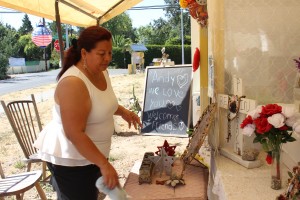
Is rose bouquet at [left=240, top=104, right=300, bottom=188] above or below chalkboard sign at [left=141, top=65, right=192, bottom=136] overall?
above

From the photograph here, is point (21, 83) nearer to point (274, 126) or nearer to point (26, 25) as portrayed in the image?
point (274, 126)

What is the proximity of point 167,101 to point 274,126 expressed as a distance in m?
2.92

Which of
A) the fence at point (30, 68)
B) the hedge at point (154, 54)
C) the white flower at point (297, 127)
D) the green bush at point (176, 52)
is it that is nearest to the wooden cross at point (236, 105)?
the white flower at point (297, 127)

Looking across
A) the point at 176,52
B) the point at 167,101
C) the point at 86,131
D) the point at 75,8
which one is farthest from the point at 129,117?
the point at 176,52

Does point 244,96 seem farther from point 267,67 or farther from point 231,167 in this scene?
point 231,167

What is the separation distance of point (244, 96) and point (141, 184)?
2.12 feet

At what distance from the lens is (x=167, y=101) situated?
156 inches

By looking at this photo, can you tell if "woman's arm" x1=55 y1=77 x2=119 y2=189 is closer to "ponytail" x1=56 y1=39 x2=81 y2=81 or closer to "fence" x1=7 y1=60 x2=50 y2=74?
"ponytail" x1=56 y1=39 x2=81 y2=81

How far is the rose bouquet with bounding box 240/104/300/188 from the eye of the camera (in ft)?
3.46

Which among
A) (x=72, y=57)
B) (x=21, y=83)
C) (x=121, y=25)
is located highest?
(x=121, y=25)

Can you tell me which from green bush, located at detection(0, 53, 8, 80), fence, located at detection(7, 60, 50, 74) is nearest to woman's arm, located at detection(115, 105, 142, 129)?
green bush, located at detection(0, 53, 8, 80)

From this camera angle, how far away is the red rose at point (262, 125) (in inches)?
41.9

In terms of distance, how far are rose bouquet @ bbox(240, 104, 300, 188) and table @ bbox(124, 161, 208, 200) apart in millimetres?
388

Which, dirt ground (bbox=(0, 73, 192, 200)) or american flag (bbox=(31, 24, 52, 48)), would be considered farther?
american flag (bbox=(31, 24, 52, 48))
